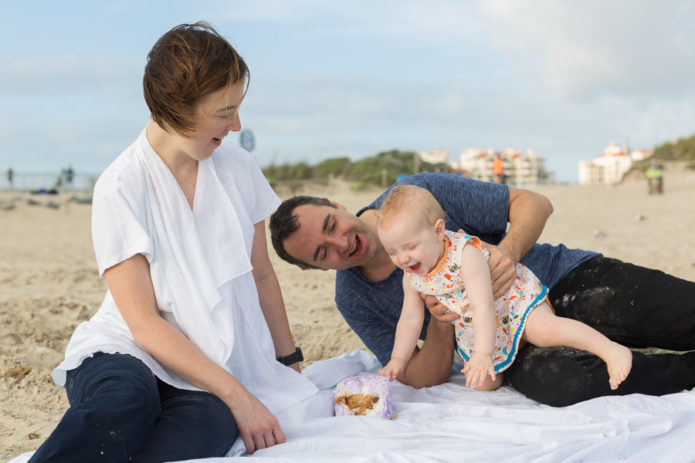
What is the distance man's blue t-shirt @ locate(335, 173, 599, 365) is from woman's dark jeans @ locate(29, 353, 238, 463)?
3.76 ft

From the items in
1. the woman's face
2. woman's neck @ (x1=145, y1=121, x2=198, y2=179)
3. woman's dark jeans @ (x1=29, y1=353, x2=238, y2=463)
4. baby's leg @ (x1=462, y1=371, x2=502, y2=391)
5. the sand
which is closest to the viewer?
woman's dark jeans @ (x1=29, y1=353, x2=238, y2=463)

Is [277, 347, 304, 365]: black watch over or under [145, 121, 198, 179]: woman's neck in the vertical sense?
under

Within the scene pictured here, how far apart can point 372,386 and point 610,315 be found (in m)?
1.22

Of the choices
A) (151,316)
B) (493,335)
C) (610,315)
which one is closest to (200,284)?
(151,316)

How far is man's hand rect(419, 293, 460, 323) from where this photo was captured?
2965 millimetres

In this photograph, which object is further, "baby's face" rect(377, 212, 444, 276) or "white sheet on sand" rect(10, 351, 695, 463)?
"baby's face" rect(377, 212, 444, 276)

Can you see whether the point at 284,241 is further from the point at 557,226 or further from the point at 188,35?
the point at 557,226

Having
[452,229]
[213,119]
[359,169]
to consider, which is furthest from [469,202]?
[359,169]

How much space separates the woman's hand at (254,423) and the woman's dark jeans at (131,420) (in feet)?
0.13

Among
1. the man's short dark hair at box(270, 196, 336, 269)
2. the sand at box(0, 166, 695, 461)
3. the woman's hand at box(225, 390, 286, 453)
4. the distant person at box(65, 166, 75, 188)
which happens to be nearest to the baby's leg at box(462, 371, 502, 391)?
the man's short dark hair at box(270, 196, 336, 269)

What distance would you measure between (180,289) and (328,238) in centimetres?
78

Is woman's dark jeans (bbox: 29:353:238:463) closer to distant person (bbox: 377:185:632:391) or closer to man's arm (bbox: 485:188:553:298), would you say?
distant person (bbox: 377:185:632:391)

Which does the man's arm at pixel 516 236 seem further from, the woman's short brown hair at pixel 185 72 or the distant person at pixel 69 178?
the distant person at pixel 69 178

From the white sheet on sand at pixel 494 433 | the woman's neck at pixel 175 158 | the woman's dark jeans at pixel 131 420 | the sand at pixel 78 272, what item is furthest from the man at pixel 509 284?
A: the sand at pixel 78 272
